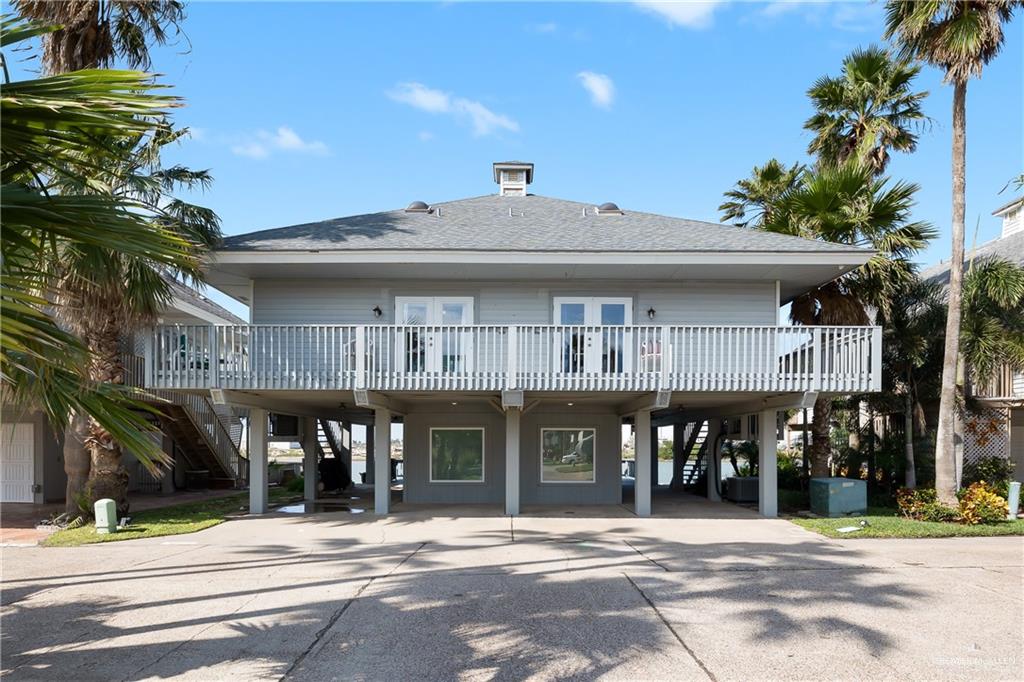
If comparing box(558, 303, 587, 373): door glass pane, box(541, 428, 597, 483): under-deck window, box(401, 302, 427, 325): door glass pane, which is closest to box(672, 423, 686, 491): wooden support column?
box(541, 428, 597, 483): under-deck window

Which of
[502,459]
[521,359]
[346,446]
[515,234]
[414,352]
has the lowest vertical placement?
[346,446]

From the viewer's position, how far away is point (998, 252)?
25.0m

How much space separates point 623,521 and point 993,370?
9043 mm

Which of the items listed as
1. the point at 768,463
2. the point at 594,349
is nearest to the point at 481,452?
the point at 594,349

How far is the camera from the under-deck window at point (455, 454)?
17797 millimetres

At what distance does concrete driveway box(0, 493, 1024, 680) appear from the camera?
6.03 meters

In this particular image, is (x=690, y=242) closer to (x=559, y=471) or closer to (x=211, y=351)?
(x=559, y=471)

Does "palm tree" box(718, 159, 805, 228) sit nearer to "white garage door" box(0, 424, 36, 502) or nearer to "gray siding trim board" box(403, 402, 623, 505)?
"gray siding trim board" box(403, 402, 623, 505)

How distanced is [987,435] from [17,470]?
24900 mm

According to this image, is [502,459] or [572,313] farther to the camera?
[502,459]

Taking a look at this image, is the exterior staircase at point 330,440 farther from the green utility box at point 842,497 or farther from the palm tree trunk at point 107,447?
the green utility box at point 842,497

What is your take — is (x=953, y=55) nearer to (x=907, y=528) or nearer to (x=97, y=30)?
(x=907, y=528)

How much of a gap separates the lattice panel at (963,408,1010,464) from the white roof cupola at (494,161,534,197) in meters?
13.2

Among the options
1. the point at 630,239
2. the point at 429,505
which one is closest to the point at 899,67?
the point at 630,239
